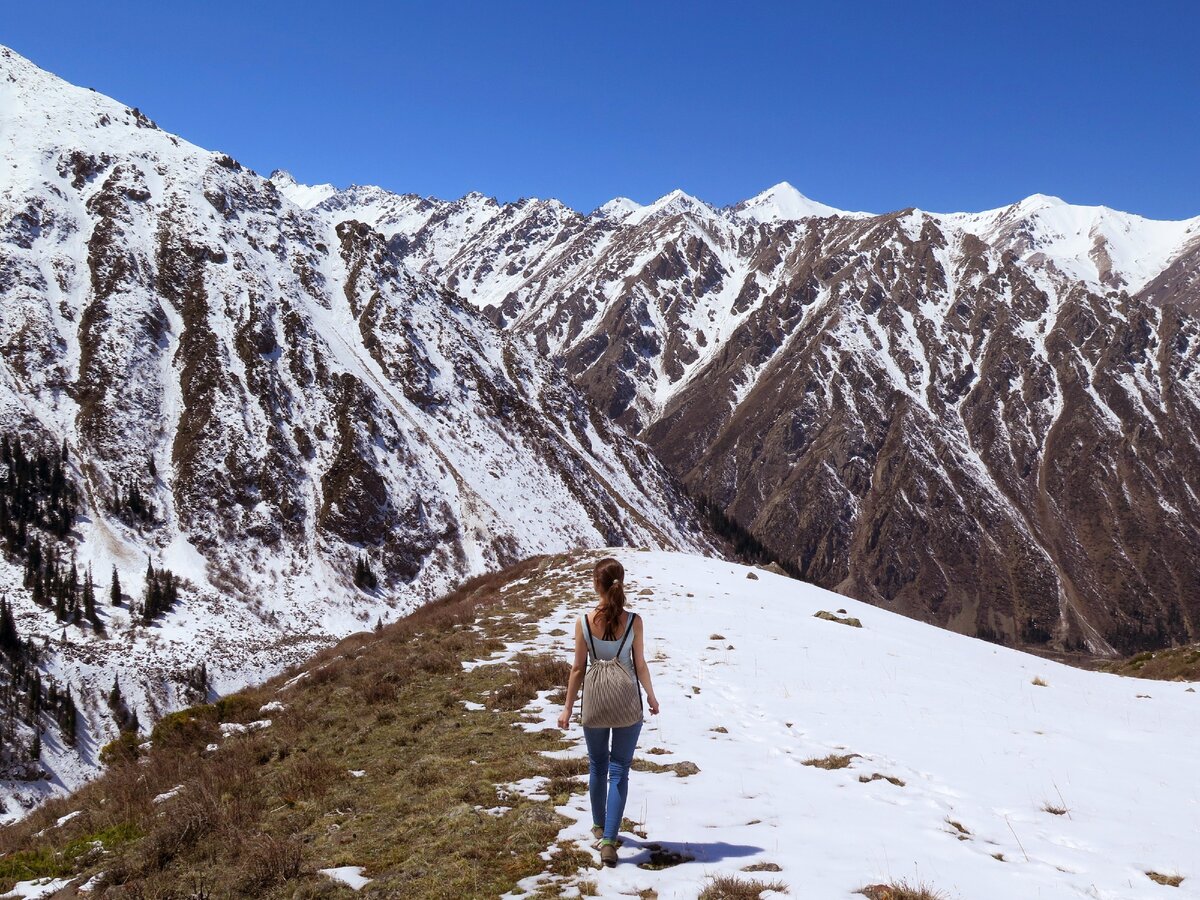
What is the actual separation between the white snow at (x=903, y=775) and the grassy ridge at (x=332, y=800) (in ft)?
2.23

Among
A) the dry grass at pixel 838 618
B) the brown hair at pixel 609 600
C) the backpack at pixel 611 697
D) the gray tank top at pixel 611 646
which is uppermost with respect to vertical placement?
the brown hair at pixel 609 600

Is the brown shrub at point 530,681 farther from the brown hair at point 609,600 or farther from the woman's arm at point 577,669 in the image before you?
the brown hair at point 609,600

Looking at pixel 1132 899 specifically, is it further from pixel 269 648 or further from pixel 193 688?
pixel 269 648

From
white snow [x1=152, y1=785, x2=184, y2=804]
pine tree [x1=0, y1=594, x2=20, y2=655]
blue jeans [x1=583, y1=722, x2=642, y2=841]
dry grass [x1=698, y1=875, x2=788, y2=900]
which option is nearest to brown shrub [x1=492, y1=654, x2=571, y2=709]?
white snow [x1=152, y1=785, x2=184, y2=804]

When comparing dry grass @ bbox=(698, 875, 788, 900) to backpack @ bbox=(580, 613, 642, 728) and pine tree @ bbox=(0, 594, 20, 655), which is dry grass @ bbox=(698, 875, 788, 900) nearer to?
backpack @ bbox=(580, 613, 642, 728)

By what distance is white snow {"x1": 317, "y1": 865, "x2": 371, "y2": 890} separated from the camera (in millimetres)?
7266

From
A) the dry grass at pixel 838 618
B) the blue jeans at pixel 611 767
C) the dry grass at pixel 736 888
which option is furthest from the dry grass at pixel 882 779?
the dry grass at pixel 838 618

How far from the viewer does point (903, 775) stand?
1016cm

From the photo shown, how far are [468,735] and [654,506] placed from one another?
13120cm

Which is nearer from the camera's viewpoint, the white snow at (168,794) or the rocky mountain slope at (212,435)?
the white snow at (168,794)

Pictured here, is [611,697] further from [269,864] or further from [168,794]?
[168,794]

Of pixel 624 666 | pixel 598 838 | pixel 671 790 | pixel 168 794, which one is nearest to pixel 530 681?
pixel 671 790

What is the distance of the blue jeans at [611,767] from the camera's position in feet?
24.1

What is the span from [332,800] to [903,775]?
8103mm
